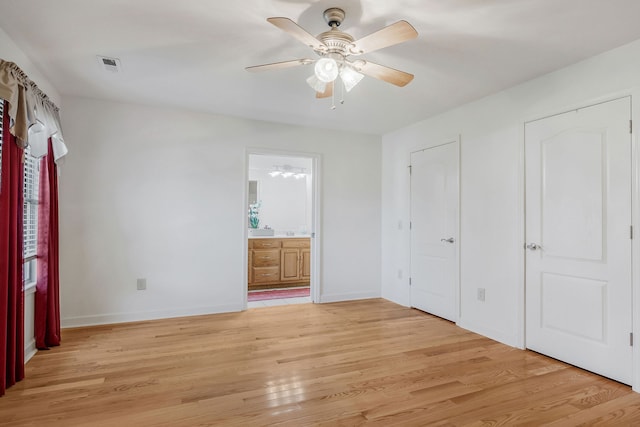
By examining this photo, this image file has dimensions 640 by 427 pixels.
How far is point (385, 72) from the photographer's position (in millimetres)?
2283

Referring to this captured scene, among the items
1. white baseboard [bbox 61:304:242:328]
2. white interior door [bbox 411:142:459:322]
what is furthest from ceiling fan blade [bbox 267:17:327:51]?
white baseboard [bbox 61:304:242:328]

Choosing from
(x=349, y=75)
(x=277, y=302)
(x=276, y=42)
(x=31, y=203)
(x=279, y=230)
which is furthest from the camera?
(x=279, y=230)

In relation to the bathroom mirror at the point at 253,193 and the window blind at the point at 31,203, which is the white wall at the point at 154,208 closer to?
the window blind at the point at 31,203

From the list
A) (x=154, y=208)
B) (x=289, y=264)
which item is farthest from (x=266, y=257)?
(x=154, y=208)

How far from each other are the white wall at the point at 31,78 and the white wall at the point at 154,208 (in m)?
0.62

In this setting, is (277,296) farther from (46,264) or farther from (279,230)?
(46,264)

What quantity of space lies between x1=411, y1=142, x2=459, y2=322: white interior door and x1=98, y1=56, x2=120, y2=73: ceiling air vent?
341 cm

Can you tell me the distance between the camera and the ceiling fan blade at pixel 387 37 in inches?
68.6

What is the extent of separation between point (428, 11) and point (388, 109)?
1.91m

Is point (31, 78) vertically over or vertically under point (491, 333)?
over

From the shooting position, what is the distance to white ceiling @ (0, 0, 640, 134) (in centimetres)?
204

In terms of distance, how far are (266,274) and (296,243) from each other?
2.41ft

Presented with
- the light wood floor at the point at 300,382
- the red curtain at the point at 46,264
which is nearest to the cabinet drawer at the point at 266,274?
the light wood floor at the point at 300,382

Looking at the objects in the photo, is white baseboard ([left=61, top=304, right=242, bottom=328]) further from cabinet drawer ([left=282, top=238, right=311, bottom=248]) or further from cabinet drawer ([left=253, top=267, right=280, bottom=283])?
cabinet drawer ([left=282, top=238, right=311, bottom=248])
